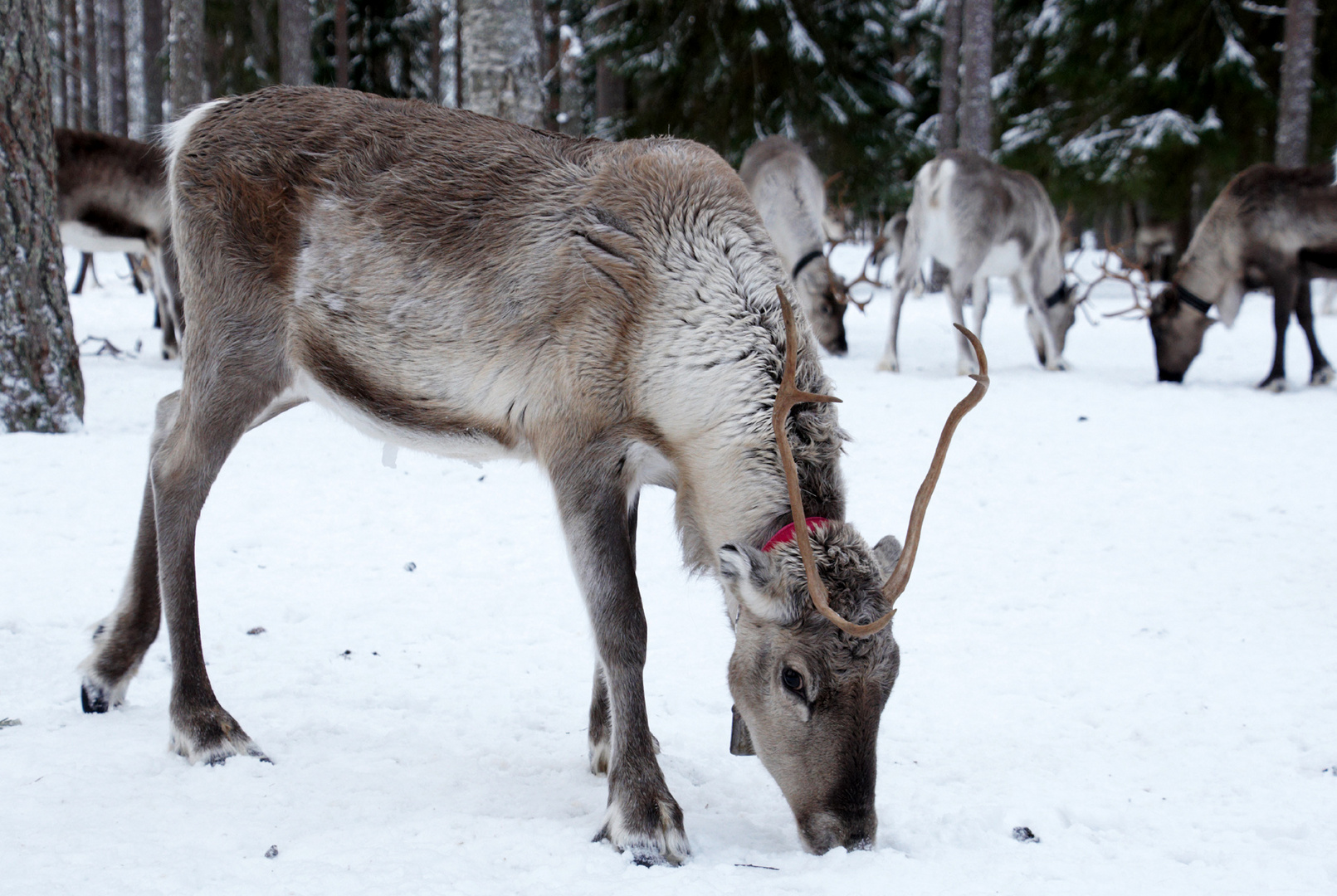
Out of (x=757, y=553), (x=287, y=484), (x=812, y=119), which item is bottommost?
(x=287, y=484)

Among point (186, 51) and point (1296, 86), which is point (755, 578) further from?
point (1296, 86)

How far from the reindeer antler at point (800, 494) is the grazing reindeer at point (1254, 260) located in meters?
8.34

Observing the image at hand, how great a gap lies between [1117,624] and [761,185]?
7934mm

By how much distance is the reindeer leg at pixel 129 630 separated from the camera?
3381mm

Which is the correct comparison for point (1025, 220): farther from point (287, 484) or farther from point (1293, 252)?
point (287, 484)

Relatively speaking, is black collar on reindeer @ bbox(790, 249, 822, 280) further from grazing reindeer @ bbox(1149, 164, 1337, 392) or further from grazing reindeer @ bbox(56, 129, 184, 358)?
grazing reindeer @ bbox(56, 129, 184, 358)

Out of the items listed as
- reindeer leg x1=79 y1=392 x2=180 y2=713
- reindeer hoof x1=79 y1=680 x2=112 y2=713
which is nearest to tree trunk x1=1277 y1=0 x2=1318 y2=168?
reindeer leg x1=79 y1=392 x2=180 y2=713

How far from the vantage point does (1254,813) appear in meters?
3.03

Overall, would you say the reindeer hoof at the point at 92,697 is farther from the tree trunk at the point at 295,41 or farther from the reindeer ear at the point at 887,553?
the tree trunk at the point at 295,41

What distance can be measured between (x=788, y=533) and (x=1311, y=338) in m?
9.16

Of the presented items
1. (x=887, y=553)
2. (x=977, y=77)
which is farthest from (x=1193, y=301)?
(x=887, y=553)

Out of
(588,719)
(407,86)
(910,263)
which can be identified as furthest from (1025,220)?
(407,86)

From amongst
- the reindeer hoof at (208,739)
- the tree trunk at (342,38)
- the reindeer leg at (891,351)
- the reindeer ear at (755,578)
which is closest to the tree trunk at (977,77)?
the reindeer leg at (891,351)

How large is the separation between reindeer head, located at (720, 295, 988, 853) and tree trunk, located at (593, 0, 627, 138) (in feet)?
56.3
